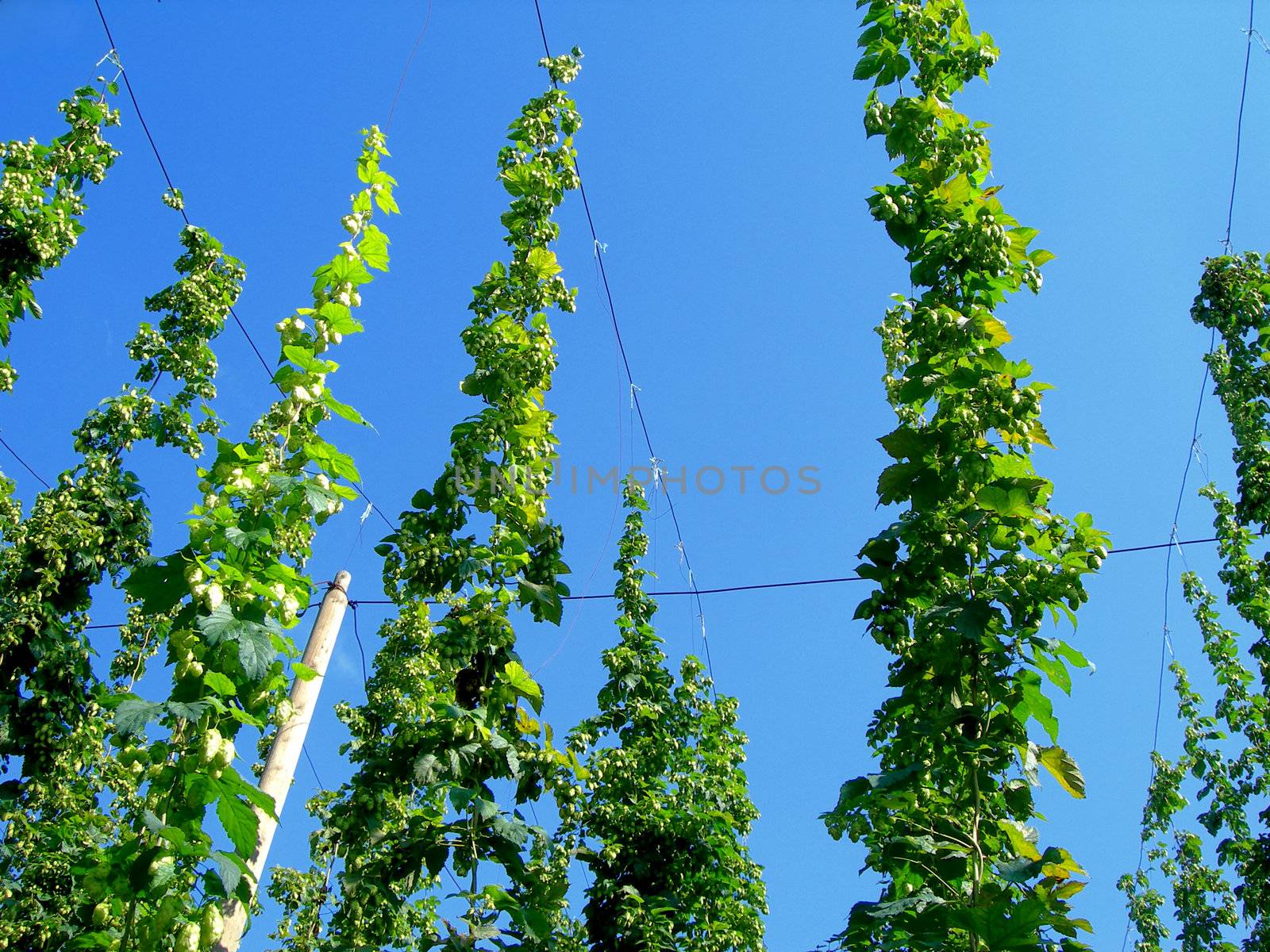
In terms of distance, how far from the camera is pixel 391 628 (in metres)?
6.83

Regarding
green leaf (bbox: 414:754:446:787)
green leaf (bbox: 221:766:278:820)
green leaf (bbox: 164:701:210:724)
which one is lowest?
green leaf (bbox: 221:766:278:820)

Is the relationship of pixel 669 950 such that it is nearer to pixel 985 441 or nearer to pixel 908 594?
pixel 908 594

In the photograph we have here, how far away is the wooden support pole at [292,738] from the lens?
3.08 meters

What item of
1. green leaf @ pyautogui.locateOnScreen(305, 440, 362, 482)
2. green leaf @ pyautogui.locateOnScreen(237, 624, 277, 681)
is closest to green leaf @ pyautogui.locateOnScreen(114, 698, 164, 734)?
green leaf @ pyautogui.locateOnScreen(237, 624, 277, 681)

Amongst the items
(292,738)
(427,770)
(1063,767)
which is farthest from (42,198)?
(1063,767)

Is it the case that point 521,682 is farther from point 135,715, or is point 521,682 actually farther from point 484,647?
point 135,715

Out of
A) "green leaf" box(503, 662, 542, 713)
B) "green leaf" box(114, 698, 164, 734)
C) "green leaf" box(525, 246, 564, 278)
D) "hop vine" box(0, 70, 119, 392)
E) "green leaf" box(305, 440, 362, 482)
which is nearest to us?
"green leaf" box(114, 698, 164, 734)

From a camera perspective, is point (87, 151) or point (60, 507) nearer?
point (60, 507)

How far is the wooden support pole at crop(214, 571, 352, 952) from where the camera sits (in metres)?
3.08

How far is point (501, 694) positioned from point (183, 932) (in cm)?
126

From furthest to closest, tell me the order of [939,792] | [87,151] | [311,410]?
[87,151] < [939,792] < [311,410]

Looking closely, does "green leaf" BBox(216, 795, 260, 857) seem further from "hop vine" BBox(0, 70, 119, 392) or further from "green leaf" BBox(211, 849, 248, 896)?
"hop vine" BBox(0, 70, 119, 392)

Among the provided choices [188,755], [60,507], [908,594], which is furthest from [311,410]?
[60,507]

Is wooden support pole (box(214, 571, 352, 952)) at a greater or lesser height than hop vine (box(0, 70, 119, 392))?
lesser
